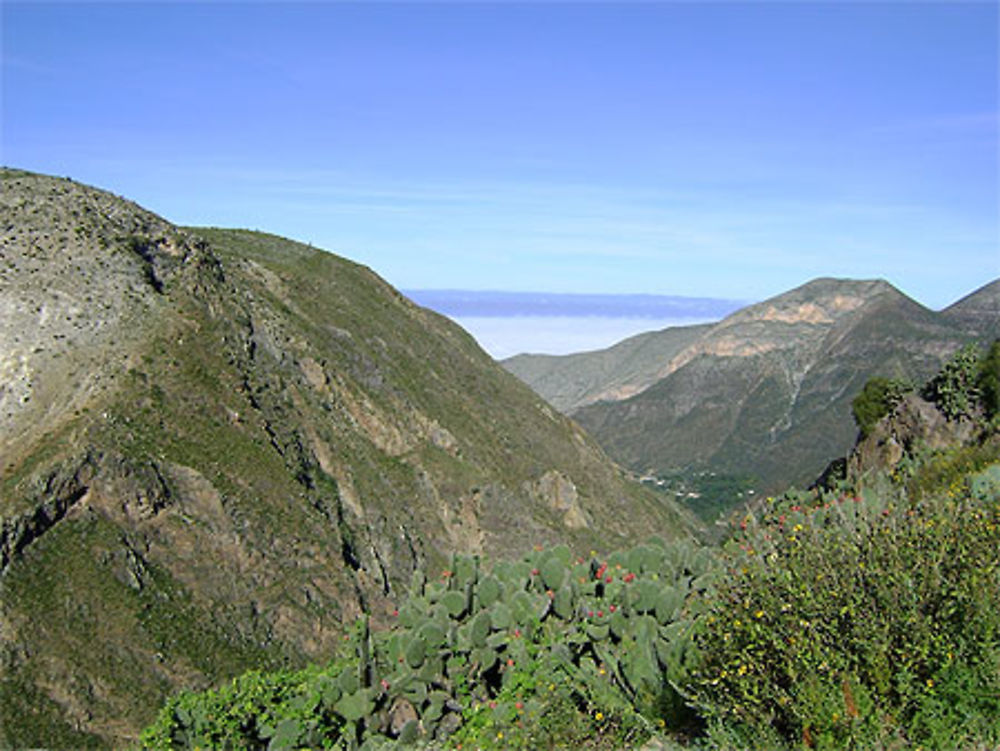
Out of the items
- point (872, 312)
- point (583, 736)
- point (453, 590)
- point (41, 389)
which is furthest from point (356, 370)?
point (872, 312)

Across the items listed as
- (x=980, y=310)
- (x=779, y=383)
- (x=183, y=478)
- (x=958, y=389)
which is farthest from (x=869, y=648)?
(x=779, y=383)

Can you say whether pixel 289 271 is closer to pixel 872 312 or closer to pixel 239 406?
pixel 239 406

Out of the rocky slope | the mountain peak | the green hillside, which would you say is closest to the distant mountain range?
the mountain peak

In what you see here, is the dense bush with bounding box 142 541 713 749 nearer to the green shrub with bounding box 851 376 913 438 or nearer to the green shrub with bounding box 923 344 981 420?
the green shrub with bounding box 923 344 981 420

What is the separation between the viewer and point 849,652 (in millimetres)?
6477

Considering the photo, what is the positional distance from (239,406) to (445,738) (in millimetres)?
28413

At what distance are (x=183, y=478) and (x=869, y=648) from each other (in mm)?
28740

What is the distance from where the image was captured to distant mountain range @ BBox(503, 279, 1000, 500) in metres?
131

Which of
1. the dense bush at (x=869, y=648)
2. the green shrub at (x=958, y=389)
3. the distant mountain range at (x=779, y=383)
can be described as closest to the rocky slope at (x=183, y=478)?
the dense bush at (x=869, y=648)

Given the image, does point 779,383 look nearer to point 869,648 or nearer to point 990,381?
point 990,381

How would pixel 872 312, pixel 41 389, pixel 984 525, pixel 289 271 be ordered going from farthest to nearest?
pixel 872 312 → pixel 289 271 → pixel 41 389 → pixel 984 525

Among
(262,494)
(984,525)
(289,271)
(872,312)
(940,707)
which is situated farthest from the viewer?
(872,312)

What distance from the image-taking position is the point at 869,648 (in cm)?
636

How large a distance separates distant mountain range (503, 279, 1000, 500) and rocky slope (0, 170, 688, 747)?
6598cm
